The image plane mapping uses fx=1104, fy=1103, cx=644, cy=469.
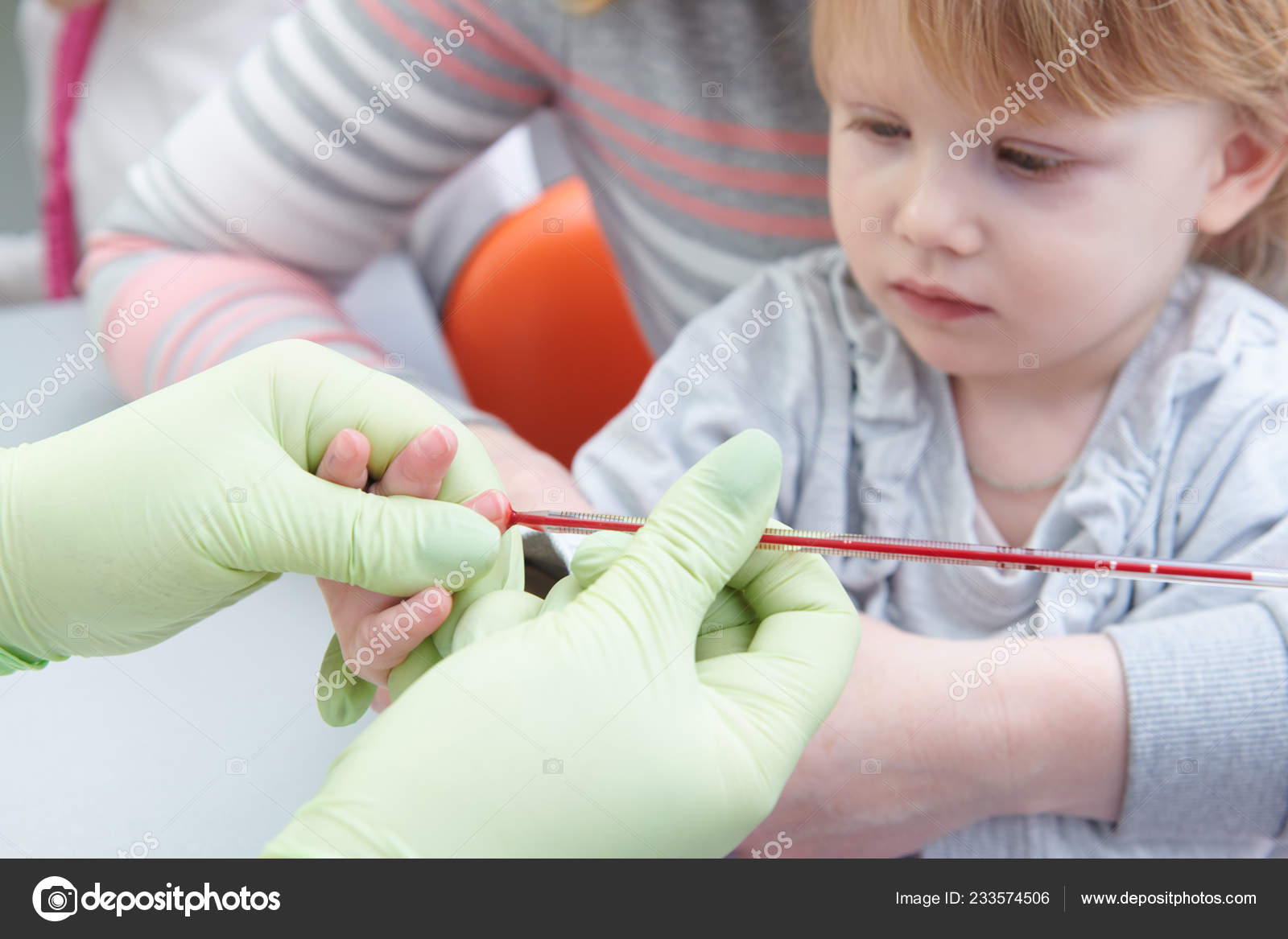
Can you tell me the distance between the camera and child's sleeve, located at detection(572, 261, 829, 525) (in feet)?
2.89

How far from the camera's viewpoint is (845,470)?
92 centimetres

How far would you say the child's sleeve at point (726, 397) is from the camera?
34.7 inches

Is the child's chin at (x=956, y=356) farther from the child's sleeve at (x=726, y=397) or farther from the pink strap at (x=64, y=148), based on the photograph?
the pink strap at (x=64, y=148)

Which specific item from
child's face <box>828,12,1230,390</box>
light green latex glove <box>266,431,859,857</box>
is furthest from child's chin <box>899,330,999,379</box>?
light green latex glove <box>266,431,859,857</box>

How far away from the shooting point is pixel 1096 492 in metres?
0.84

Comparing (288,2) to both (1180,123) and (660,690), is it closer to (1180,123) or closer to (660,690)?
(1180,123)

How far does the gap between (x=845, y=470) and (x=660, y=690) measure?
1.28ft

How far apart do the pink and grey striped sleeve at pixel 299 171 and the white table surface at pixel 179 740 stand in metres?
0.27

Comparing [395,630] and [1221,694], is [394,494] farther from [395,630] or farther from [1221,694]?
[1221,694]

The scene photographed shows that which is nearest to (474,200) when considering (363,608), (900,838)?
(363,608)

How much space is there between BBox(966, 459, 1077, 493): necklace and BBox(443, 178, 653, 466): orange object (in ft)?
1.64
